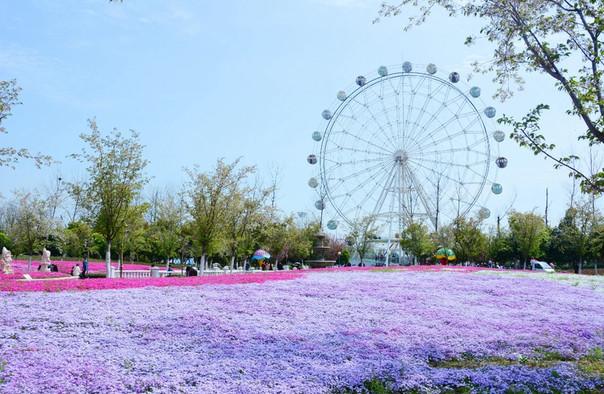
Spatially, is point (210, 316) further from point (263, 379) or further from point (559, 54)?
point (559, 54)

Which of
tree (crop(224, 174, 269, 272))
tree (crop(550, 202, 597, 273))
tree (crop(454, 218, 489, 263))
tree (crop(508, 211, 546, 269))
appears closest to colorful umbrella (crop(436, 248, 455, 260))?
tree (crop(454, 218, 489, 263))

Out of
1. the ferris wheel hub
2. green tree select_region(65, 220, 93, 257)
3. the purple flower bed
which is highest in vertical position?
the ferris wheel hub

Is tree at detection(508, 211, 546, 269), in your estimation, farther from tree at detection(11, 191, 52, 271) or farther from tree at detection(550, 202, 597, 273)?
tree at detection(11, 191, 52, 271)

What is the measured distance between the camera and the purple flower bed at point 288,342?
8.07 metres

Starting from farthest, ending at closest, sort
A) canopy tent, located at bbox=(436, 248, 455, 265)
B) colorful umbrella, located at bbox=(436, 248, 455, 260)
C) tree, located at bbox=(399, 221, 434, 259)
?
1. colorful umbrella, located at bbox=(436, 248, 455, 260)
2. canopy tent, located at bbox=(436, 248, 455, 265)
3. tree, located at bbox=(399, 221, 434, 259)

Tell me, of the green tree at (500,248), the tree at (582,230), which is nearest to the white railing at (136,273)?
the tree at (582,230)

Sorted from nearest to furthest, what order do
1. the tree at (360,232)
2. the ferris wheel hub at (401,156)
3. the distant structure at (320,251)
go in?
1. the ferris wheel hub at (401,156)
2. the distant structure at (320,251)
3. the tree at (360,232)

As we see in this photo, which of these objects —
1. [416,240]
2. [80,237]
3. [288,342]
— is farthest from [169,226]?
[288,342]

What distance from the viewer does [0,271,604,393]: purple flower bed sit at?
26.5 ft

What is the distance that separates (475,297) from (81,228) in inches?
1516

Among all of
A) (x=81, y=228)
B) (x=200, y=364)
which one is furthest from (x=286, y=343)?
(x=81, y=228)

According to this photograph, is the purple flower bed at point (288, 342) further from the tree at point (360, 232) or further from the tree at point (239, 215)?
the tree at point (360, 232)

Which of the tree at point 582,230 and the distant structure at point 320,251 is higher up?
the tree at point 582,230

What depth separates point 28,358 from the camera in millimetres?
8430
